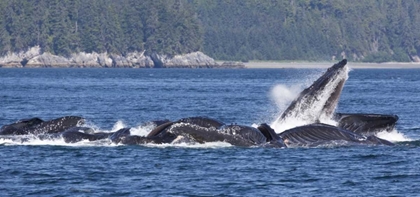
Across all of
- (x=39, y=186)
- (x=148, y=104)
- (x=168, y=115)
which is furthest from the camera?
(x=148, y=104)

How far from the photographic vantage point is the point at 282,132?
32719 mm

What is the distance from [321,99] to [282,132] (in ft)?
5.56

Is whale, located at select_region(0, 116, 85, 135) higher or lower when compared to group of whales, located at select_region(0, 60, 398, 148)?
lower

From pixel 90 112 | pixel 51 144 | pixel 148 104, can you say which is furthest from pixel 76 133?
pixel 148 104

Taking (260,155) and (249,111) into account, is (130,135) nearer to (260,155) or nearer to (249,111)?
(260,155)

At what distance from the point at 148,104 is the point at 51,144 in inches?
1366

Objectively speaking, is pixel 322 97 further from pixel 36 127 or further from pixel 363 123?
pixel 36 127

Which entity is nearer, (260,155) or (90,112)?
(260,155)

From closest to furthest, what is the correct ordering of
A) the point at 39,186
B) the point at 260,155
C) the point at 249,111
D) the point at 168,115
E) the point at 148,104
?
the point at 39,186, the point at 260,155, the point at 168,115, the point at 249,111, the point at 148,104

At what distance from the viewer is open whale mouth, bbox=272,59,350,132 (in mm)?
33188

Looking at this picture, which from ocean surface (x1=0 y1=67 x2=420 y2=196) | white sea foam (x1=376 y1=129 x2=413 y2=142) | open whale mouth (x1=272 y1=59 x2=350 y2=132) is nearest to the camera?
ocean surface (x1=0 y1=67 x2=420 y2=196)

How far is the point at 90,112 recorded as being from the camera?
57.8 m

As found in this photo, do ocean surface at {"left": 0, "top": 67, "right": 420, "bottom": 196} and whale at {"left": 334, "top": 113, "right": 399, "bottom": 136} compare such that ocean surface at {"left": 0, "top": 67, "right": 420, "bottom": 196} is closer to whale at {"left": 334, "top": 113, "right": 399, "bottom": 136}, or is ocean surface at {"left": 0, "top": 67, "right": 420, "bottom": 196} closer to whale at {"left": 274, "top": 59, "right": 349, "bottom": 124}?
whale at {"left": 334, "top": 113, "right": 399, "bottom": 136}

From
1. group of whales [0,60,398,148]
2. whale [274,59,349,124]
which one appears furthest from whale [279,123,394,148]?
whale [274,59,349,124]
